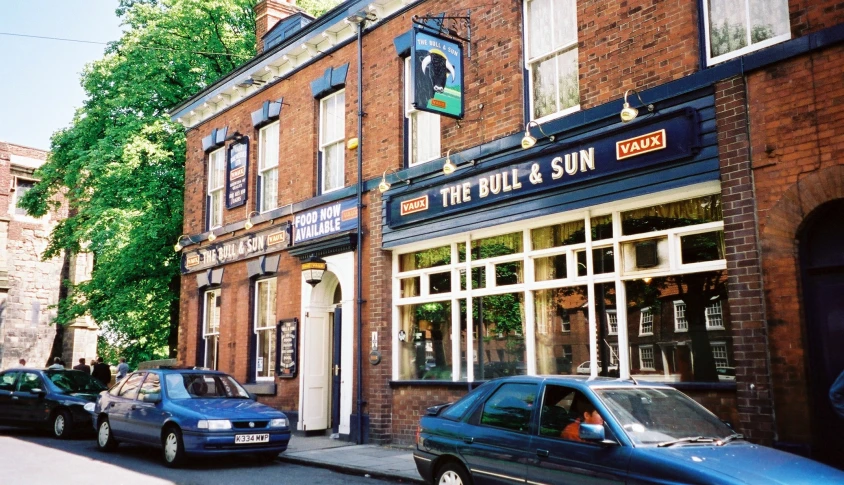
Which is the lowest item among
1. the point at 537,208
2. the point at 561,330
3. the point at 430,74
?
the point at 561,330

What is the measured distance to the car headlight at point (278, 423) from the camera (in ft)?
36.3

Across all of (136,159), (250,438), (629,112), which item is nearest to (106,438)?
(250,438)

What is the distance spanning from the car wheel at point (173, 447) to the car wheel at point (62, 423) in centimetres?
510

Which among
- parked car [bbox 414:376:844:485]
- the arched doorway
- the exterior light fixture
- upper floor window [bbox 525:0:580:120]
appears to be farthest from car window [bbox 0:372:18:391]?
the arched doorway

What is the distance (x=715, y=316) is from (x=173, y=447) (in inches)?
310

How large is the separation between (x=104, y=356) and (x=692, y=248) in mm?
31942

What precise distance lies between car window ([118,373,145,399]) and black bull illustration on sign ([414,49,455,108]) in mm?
6656

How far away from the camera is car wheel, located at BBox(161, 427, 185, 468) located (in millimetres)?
10555

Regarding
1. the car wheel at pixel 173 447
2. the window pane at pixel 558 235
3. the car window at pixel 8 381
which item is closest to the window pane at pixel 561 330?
the window pane at pixel 558 235

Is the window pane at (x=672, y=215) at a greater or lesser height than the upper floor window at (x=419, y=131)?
lesser

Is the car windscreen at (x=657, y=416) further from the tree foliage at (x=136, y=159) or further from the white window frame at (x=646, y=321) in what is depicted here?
the tree foliage at (x=136, y=159)

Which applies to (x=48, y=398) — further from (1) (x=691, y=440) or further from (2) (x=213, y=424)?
(1) (x=691, y=440)

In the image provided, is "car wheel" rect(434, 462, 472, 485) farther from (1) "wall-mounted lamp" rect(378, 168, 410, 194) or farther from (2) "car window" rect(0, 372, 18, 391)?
(2) "car window" rect(0, 372, 18, 391)

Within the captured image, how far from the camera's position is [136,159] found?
65.7ft
